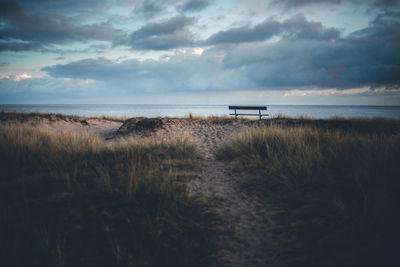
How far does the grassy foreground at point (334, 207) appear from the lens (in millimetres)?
2062

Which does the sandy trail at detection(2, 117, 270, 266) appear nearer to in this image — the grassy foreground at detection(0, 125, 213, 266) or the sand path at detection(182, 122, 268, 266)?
the sand path at detection(182, 122, 268, 266)

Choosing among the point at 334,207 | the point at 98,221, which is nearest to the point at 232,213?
the point at 334,207

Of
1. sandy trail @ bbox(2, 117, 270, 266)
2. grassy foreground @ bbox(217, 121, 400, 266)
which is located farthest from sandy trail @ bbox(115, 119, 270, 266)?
grassy foreground @ bbox(217, 121, 400, 266)

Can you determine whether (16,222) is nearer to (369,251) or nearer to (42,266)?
(42,266)

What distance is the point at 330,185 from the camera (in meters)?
3.05

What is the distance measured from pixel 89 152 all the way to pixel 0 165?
1.60 m

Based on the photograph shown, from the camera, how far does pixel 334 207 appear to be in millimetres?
2635

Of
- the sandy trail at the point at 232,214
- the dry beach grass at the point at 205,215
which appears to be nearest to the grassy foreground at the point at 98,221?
the dry beach grass at the point at 205,215

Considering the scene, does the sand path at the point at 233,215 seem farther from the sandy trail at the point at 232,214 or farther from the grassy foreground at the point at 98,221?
the grassy foreground at the point at 98,221

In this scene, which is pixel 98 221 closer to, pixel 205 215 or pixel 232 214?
pixel 205 215

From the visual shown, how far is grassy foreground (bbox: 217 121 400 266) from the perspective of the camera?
2.06m

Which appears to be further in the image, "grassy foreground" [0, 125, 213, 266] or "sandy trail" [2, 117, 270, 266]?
"sandy trail" [2, 117, 270, 266]

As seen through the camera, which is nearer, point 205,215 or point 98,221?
point 98,221

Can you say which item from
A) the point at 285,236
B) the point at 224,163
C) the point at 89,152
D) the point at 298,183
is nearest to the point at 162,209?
the point at 285,236
